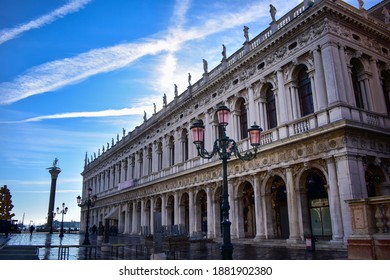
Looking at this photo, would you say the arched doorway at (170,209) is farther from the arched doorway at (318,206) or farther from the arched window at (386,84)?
the arched window at (386,84)

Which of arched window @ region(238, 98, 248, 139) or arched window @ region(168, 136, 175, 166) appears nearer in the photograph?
arched window @ region(238, 98, 248, 139)

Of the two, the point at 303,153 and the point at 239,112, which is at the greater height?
the point at 239,112

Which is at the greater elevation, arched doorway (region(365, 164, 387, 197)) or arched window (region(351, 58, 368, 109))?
arched window (region(351, 58, 368, 109))

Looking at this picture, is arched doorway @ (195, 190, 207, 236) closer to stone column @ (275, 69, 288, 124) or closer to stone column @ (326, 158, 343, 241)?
stone column @ (275, 69, 288, 124)

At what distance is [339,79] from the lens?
574 inches

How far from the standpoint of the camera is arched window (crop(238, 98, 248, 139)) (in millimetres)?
20500

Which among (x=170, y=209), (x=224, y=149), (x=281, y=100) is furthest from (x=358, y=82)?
(x=170, y=209)

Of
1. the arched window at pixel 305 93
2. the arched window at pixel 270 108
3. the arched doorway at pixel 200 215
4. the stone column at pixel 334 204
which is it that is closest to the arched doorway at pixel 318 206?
the stone column at pixel 334 204

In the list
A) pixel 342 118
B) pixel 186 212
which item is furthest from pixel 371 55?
pixel 186 212

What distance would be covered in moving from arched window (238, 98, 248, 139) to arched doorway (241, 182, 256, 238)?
10.6 ft

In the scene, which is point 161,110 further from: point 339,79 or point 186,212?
point 339,79

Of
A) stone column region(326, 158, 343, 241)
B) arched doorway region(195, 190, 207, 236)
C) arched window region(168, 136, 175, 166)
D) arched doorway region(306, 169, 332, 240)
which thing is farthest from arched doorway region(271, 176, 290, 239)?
arched window region(168, 136, 175, 166)

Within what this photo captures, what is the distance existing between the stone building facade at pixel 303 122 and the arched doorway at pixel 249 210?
0.07 metres
